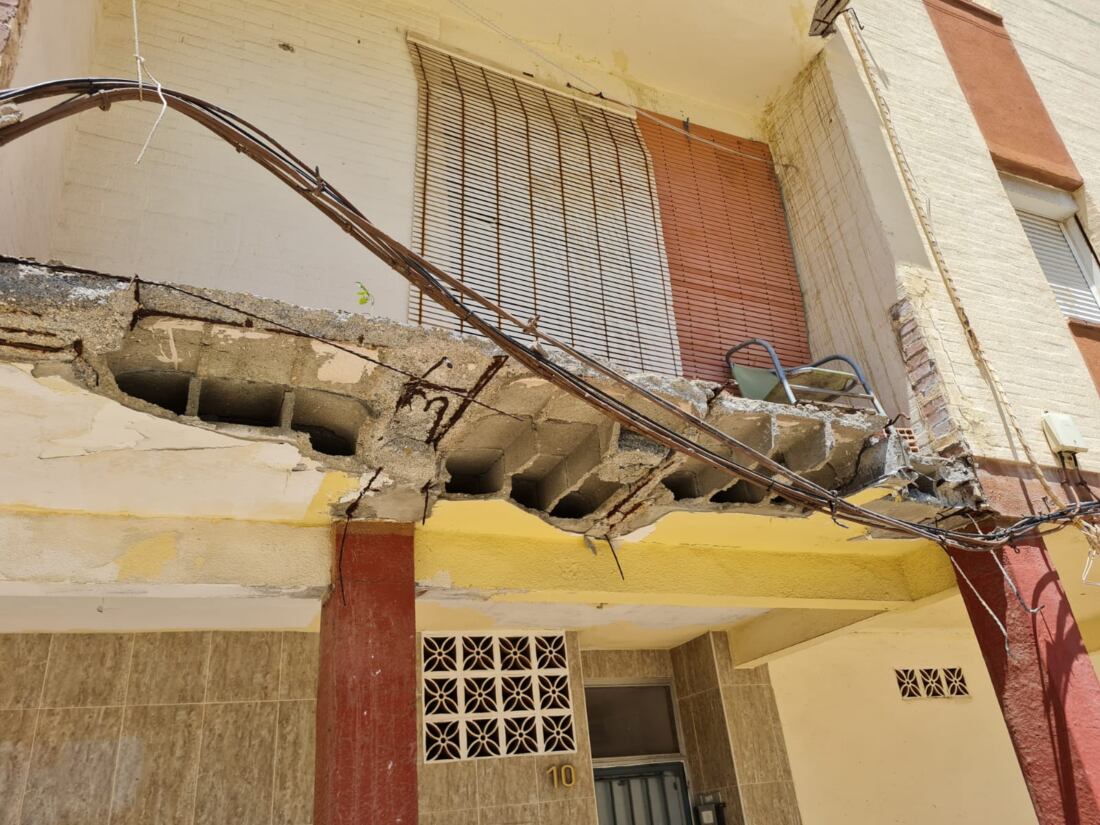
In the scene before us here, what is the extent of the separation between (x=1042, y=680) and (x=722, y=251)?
3.62 m

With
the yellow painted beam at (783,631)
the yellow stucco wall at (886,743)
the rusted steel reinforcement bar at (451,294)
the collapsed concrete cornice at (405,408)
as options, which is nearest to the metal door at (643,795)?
the yellow stucco wall at (886,743)

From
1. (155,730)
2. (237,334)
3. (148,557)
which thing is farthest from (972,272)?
(155,730)

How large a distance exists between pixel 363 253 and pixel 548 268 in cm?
126

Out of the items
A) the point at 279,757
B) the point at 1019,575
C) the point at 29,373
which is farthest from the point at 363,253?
the point at 1019,575

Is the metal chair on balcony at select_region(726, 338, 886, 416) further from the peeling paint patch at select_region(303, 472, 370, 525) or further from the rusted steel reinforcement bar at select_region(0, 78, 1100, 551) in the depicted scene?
the peeling paint patch at select_region(303, 472, 370, 525)

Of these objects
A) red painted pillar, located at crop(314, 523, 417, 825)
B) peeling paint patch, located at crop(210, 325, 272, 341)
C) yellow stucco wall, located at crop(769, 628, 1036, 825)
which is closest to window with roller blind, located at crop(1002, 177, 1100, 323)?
yellow stucco wall, located at crop(769, 628, 1036, 825)

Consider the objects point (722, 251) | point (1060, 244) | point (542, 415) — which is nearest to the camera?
point (542, 415)

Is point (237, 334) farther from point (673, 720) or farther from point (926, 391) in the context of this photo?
point (673, 720)

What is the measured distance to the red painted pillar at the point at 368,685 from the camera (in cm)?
351

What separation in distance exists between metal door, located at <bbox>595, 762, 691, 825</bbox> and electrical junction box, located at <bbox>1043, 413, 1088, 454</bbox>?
3.93 metres

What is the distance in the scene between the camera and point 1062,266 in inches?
278

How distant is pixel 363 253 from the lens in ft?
16.6

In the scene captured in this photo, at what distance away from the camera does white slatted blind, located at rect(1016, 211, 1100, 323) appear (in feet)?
22.4

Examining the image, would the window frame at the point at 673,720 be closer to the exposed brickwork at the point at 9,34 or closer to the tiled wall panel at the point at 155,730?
the tiled wall panel at the point at 155,730
